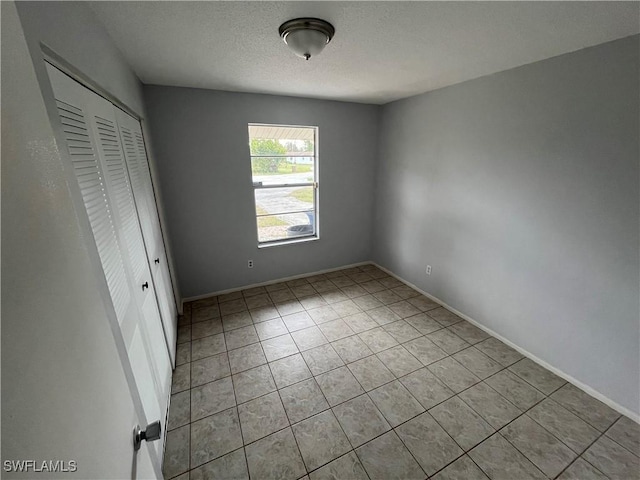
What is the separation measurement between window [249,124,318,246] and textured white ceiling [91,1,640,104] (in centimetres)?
86

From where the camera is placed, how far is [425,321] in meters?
2.74

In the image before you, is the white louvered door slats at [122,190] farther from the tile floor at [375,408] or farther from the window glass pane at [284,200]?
the window glass pane at [284,200]

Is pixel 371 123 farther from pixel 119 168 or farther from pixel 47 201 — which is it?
pixel 47 201

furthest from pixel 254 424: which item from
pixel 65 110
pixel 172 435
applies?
pixel 65 110

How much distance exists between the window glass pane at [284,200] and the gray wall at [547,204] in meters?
1.47

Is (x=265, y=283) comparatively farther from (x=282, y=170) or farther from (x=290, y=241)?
(x=282, y=170)

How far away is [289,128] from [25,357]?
3.17 meters

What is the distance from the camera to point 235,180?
2988 mm

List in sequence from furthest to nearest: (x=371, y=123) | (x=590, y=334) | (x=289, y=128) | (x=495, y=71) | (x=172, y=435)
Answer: (x=371, y=123), (x=289, y=128), (x=495, y=71), (x=590, y=334), (x=172, y=435)

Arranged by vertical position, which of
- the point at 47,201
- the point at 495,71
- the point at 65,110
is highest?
the point at 495,71

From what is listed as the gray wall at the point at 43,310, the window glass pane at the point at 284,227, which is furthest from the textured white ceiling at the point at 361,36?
the window glass pane at the point at 284,227

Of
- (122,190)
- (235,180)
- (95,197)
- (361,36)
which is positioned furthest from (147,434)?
(235,180)

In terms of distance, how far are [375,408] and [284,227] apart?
2.38 meters

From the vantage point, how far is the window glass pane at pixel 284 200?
3252 millimetres
